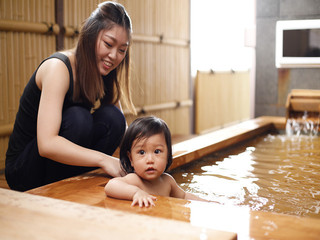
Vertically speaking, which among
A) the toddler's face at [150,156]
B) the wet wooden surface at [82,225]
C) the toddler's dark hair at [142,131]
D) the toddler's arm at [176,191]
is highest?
the toddler's dark hair at [142,131]

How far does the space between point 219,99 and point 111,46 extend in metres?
4.69

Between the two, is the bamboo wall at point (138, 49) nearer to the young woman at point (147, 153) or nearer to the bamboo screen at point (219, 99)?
the bamboo screen at point (219, 99)

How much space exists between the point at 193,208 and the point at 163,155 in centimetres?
29

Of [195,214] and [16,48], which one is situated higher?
[16,48]

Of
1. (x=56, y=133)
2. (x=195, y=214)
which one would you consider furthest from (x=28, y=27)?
(x=195, y=214)

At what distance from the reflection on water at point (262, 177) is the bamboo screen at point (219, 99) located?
274 centimetres

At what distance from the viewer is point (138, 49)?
4895mm

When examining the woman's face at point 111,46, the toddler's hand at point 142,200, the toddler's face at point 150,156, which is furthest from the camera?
the woman's face at point 111,46

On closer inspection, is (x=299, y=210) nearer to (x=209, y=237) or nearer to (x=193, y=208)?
(x=193, y=208)

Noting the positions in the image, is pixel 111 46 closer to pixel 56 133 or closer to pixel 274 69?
pixel 56 133

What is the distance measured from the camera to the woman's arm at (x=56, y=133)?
5.74ft

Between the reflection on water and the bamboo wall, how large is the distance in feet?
5.77

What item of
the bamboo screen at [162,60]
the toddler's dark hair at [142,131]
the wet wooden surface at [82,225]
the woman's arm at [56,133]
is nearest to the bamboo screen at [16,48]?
the bamboo screen at [162,60]

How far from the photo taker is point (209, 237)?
3.48ft
